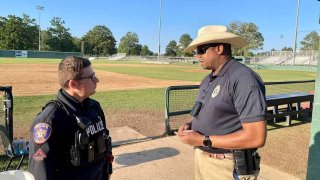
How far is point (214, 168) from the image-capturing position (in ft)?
8.57

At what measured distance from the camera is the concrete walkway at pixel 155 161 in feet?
15.3

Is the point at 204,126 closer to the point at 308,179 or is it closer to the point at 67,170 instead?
the point at 67,170

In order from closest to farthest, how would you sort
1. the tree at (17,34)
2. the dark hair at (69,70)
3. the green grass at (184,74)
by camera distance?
the dark hair at (69,70) → the green grass at (184,74) → the tree at (17,34)

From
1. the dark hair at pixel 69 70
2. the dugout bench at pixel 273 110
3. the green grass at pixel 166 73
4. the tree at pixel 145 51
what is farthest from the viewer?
the tree at pixel 145 51

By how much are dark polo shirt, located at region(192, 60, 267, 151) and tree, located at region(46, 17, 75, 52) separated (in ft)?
380

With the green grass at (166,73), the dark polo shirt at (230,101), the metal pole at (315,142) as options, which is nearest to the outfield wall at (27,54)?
the green grass at (166,73)

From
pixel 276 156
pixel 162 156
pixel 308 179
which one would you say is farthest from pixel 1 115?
pixel 308 179

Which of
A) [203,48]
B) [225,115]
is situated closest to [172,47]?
[203,48]

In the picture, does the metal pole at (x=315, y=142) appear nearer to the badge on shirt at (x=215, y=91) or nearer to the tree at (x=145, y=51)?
the badge on shirt at (x=215, y=91)

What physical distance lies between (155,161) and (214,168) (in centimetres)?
271

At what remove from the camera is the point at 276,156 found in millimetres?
5828

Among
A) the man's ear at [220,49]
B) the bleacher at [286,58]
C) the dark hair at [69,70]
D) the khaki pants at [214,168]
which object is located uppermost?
the bleacher at [286,58]

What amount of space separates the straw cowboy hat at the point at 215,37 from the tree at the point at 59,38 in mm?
115677

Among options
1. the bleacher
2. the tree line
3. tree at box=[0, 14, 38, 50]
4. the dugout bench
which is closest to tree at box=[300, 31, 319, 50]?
the tree line
